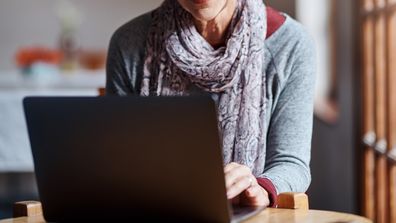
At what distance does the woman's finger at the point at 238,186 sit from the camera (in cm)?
124

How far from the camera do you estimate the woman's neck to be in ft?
5.56

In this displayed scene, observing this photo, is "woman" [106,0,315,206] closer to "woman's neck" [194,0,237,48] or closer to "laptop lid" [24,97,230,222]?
"woman's neck" [194,0,237,48]

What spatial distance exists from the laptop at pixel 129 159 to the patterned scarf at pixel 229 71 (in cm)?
47

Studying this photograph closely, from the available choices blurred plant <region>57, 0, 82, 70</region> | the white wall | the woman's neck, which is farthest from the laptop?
the white wall

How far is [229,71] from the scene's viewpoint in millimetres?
1672

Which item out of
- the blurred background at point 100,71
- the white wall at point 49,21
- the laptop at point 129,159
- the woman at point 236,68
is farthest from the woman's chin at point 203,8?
the white wall at point 49,21

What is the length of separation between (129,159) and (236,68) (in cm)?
60

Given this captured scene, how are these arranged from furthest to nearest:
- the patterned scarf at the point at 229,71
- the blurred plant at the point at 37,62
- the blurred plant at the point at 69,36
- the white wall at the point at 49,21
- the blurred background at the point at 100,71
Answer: the white wall at the point at 49,21, the blurred plant at the point at 69,36, the blurred plant at the point at 37,62, the blurred background at the point at 100,71, the patterned scarf at the point at 229,71

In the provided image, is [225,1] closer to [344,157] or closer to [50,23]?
[344,157]

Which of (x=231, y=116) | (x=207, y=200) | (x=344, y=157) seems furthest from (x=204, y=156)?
(x=344, y=157)

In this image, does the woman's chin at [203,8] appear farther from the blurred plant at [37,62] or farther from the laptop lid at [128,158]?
the blurred plant at [37,62]

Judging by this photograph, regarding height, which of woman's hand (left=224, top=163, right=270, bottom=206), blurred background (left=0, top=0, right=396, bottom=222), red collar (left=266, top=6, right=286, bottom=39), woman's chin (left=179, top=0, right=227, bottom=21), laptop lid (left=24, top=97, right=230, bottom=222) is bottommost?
blurred background (left=0, top=0, right=396, bottom=222)

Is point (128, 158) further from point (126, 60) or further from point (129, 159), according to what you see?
point (126, 60)

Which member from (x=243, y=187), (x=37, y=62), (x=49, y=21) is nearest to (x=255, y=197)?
(x=243, y=187)
